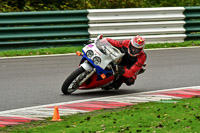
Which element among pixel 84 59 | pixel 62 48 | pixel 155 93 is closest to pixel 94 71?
pixel 84 59

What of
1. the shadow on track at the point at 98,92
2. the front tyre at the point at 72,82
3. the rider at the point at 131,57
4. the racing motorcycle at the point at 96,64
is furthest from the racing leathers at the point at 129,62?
the front tyre at the point at 72,82

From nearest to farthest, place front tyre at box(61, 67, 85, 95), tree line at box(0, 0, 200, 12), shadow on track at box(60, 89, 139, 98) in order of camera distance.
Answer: front tyre at box(61, 67, 85, 95), shadow on track at box(60, 89, 139, 98), tree line at box(0, 0, 200, 12)

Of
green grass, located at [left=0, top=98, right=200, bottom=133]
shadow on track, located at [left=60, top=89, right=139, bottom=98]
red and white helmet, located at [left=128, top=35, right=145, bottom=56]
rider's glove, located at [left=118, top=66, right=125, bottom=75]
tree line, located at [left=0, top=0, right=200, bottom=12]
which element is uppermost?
tree line, located at [left=0, top=0, right=200, bottom=12]

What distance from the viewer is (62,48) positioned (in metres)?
13.7

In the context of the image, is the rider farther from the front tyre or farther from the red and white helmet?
the front tyre

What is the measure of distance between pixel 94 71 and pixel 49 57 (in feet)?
13.9

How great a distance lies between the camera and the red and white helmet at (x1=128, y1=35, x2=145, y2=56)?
27.7ft

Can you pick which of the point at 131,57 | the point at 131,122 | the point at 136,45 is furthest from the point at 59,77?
the point at 131,122

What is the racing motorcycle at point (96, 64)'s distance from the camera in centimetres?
866

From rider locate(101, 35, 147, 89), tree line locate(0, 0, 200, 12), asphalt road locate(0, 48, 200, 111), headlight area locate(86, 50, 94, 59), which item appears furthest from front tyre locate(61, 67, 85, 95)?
tree line locate(0, 0, 200, 12)

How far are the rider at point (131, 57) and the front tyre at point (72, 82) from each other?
2.39 ft

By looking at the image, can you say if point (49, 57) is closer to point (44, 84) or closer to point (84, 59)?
point (44, 84)

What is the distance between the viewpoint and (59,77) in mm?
10562

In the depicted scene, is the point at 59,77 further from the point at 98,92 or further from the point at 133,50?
the point at 133,50
